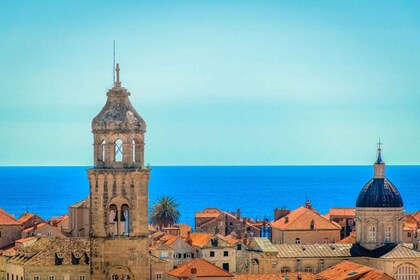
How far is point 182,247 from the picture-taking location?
362 feet

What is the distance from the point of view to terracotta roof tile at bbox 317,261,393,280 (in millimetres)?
87500

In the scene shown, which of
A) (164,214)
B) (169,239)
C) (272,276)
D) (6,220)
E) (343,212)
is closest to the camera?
(272,276)

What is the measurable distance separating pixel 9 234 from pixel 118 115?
222 ft

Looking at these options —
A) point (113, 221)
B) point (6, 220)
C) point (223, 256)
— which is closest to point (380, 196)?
point (223, 256)

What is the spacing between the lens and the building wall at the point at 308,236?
4875 inches

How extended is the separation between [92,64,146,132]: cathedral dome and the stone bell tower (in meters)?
0.03

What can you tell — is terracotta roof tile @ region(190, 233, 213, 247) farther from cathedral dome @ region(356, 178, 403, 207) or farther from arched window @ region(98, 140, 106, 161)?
arched window @ region(98, 140, 106, 161)

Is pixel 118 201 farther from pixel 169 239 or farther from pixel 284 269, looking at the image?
pixel 169 239

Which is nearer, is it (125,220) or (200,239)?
(125,220)

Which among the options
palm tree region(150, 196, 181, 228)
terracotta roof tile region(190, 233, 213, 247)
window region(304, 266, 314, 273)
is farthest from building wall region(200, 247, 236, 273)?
palm tree region(150, 196, 181, 228)

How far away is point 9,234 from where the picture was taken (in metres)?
111

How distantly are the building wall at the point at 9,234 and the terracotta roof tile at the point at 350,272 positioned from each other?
2823 cm

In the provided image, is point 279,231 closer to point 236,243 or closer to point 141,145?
point 236,243

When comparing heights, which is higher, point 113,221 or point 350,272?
point 350,272
